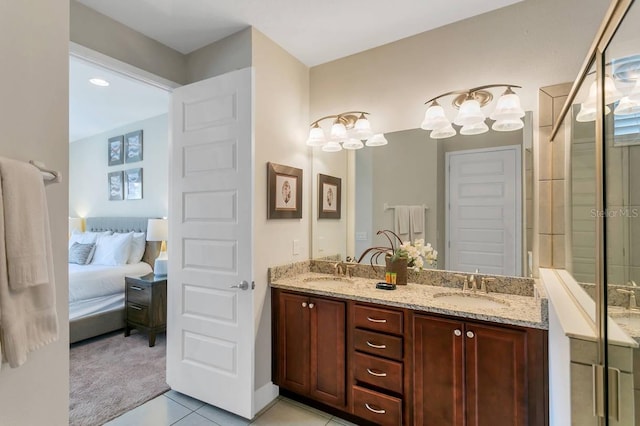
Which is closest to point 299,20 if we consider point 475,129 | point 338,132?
point 338,132

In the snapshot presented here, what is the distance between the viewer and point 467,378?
1.62 meters

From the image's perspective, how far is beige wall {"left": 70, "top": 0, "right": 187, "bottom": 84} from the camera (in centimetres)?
189

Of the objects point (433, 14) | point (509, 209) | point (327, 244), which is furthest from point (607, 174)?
point (327, 244)

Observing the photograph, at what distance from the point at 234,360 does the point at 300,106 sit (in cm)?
204

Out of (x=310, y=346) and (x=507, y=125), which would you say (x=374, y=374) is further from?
(x=507, y=125)

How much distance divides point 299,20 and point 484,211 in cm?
179

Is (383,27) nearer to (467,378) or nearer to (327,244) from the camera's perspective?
(327,244)

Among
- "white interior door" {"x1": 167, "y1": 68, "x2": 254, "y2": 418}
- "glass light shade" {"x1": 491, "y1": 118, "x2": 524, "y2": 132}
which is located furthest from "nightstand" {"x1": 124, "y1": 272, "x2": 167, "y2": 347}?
"glass light shade" {"x1": 491, "y1": 118, "x2": 524, "y2": 132}

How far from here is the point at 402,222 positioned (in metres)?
2.37

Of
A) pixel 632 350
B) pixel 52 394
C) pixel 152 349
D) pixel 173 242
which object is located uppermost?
pixel 173 242

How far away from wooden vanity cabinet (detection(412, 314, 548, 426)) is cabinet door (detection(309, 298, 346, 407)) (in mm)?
476

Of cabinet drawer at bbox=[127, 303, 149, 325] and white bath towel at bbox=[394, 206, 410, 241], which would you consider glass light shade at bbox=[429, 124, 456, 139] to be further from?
cabinet drawer at bbox=[127, 303, 149, 325]

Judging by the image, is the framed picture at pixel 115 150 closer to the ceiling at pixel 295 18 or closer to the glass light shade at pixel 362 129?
the ceiling at pixel 295 18

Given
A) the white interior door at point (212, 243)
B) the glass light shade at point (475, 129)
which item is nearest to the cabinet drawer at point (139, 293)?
the white interior door at point (212, 243)
